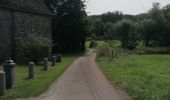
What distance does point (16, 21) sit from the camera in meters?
32.3

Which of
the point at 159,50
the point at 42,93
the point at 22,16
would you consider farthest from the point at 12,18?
the point at 159,50

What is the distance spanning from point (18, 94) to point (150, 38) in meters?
52.9

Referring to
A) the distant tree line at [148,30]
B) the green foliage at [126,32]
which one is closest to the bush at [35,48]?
the distant tree line at [148,30]

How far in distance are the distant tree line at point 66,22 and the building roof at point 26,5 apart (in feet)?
46.5

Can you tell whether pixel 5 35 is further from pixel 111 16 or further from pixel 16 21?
pixel 111 16

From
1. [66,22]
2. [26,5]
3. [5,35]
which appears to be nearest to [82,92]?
[5,35]

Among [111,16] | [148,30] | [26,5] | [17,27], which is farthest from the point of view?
[111,16]

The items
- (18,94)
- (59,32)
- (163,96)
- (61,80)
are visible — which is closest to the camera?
(163,96)

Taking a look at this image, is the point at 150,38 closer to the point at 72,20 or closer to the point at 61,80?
the point at 72,20

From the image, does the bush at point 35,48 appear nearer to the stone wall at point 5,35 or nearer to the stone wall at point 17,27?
the stone wall at point 5,35

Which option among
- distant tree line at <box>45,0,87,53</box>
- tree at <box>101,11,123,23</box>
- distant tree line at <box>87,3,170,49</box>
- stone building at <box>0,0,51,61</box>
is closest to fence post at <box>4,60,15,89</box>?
stone building at <box>0,0,51,61</box>

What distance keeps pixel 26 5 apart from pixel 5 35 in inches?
188

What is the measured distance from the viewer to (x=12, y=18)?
3156 cm

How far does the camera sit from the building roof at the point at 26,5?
101 feet
